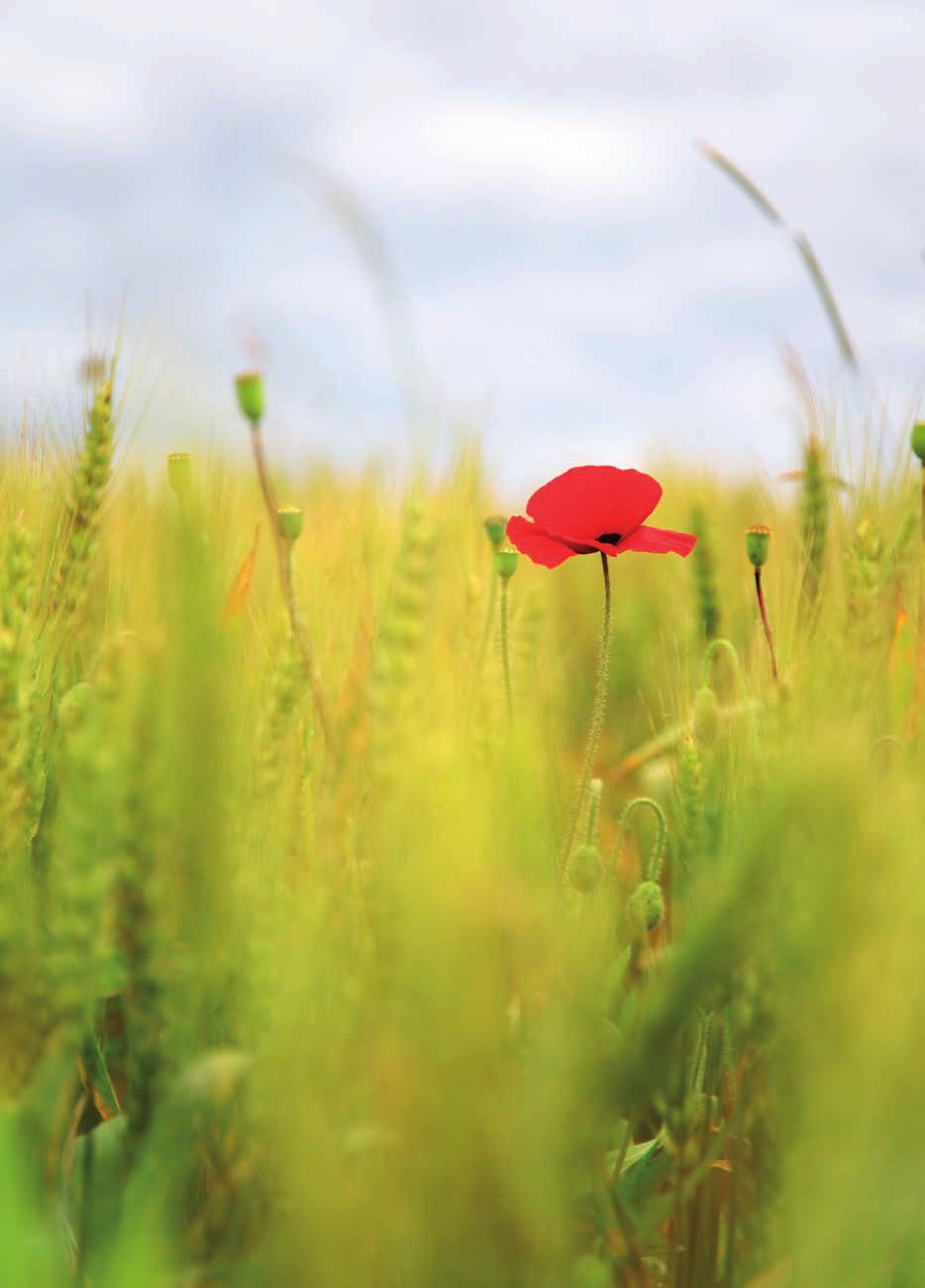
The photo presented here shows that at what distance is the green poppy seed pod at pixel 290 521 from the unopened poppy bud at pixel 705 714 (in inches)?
11.9

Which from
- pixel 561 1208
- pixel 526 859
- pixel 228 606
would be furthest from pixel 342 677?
pixel 561 1208

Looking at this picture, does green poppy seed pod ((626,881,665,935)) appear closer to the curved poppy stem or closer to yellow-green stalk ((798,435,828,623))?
the curved poppy stem

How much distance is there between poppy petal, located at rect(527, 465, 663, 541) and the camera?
0.98 metres

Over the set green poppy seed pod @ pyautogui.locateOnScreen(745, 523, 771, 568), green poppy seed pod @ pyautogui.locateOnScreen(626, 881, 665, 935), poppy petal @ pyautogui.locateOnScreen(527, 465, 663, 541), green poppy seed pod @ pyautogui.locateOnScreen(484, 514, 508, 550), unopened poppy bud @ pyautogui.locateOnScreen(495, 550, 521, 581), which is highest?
poppy petal @ pyautogui.locateOnScreen(527, 465, 663, 541)

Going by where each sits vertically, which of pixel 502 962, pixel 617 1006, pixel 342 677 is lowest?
pixel 617 1006

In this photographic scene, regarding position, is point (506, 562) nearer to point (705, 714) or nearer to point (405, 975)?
point (705, 714)

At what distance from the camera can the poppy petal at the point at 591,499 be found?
0.98m

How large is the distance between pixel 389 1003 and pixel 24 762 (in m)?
0.38

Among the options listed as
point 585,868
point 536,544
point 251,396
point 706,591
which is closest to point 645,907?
point 585,868

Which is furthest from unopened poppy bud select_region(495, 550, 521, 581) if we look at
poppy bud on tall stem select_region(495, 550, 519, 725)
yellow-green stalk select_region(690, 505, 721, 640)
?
yellow-green stalk select_region(690, 505, 721, 640)

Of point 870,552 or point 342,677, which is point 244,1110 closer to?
point 342,677

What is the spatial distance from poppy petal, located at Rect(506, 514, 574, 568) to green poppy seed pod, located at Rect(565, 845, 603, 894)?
27cm

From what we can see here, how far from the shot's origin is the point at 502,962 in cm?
61

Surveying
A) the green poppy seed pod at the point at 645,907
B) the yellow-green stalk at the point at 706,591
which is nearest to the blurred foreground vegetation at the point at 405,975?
the green poppy seed pod at the point at 645,907
